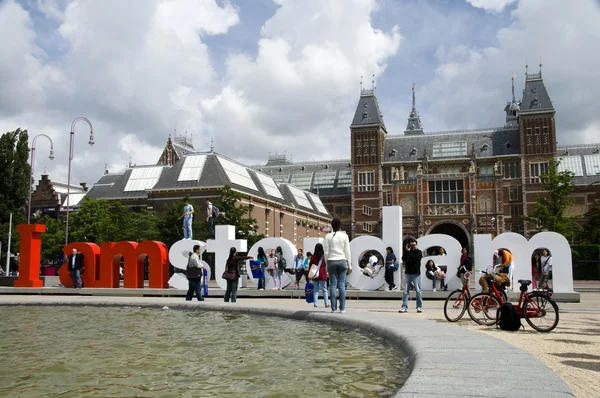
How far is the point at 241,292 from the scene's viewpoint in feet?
58.2

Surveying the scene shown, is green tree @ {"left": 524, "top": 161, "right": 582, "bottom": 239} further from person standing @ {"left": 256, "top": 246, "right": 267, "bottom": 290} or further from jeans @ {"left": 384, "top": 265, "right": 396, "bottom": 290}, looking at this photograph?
person standing @ {"left": 256, "top": 246, "right": 267, "bottom": 290}

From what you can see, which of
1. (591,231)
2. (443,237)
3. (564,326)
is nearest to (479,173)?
(591,231)

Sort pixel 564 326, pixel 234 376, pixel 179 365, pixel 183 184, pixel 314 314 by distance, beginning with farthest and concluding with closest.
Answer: pixel 183 184 < pixel 314 314 < pixel 564 326 < pixel 179 365 < pixel 234 376

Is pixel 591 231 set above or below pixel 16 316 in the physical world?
above

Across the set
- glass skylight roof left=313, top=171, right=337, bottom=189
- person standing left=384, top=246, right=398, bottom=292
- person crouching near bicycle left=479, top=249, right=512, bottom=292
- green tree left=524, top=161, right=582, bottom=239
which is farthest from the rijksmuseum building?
person crouching near bicycle left=479, top=249, right=512, bottom=292

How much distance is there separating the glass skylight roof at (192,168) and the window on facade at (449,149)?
30025mm

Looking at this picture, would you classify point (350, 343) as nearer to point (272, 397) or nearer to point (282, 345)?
point (282, 345)

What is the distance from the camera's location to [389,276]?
58.2 ft

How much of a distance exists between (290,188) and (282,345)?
5973 centimetres

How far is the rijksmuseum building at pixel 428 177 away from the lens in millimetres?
57344

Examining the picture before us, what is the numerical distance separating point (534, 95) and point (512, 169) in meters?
8.55

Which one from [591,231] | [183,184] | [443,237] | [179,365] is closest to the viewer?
[179,365]

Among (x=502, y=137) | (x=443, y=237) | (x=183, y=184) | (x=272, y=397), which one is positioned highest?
(x=502, y=137)

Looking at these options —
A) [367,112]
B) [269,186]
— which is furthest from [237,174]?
[367,112]
